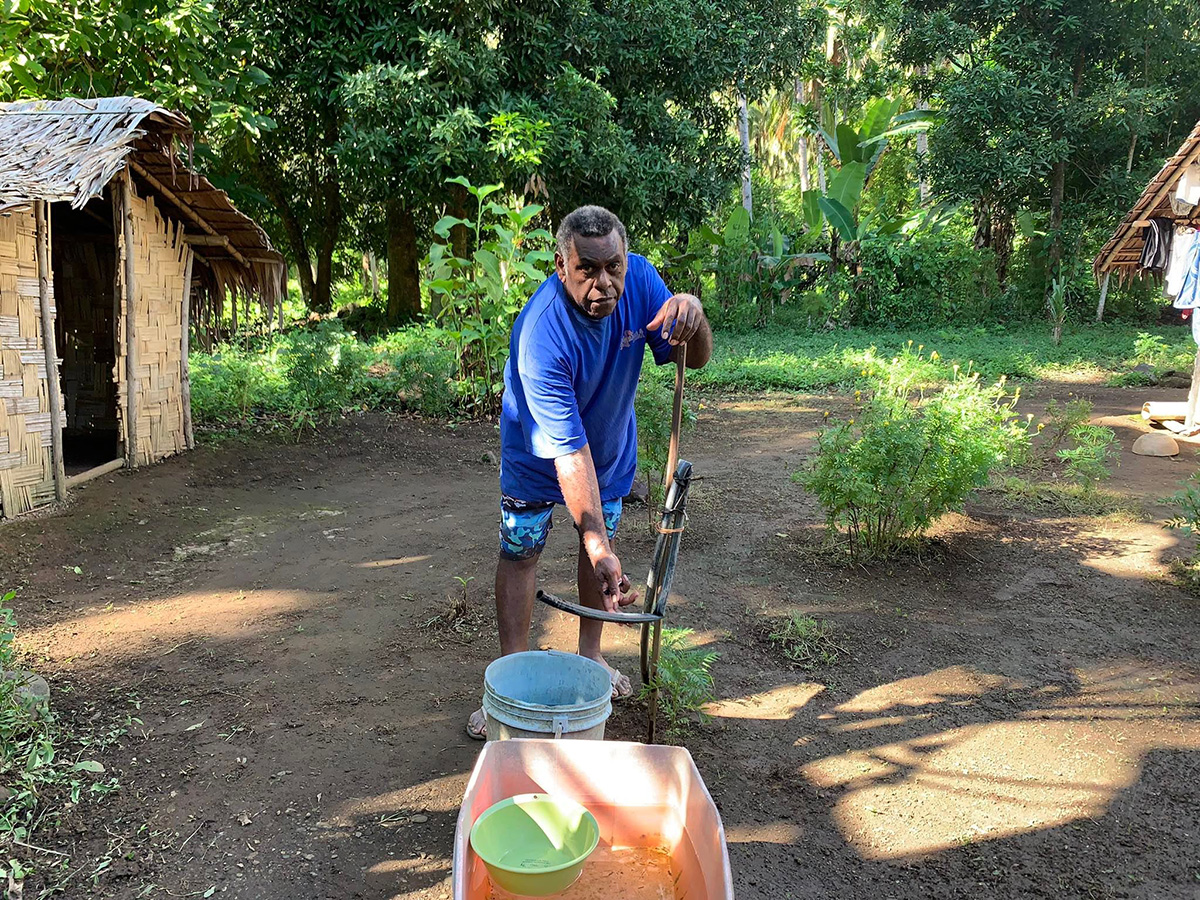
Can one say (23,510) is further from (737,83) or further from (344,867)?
(737,83)

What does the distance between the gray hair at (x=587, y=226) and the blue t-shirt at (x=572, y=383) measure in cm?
17

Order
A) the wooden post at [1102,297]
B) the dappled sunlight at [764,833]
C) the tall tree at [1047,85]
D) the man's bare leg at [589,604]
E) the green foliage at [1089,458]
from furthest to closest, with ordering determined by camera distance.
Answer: the wooden post at [1102,297], the tall tree at [1047,85], the green foliage at [1089,458], the man's bare leg at [589,604], the dappled sunlight at [764,833]

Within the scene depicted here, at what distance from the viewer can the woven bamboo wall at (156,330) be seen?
6191 millimetres

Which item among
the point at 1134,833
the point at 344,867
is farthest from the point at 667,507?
the point at 1134,833

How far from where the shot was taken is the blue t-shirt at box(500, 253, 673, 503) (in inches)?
102

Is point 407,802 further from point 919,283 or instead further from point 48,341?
point 919,283

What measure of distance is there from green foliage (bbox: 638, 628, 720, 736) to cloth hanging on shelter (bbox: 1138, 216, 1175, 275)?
7778mm

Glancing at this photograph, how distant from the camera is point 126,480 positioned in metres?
5.93

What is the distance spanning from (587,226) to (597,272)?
13 cm

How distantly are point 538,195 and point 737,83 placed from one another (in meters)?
4.50

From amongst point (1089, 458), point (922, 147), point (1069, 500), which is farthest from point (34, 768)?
point (922, 147)

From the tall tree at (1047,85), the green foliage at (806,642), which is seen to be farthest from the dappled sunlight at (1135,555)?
the tall tree at (1047,85)

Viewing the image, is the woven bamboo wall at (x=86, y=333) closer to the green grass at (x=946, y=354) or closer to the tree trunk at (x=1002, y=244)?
the green grass at (x=946, y=354)

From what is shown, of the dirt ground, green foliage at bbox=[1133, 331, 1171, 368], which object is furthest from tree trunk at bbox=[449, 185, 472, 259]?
green foliage at bbox=[1133, 331, 1171, 368]
